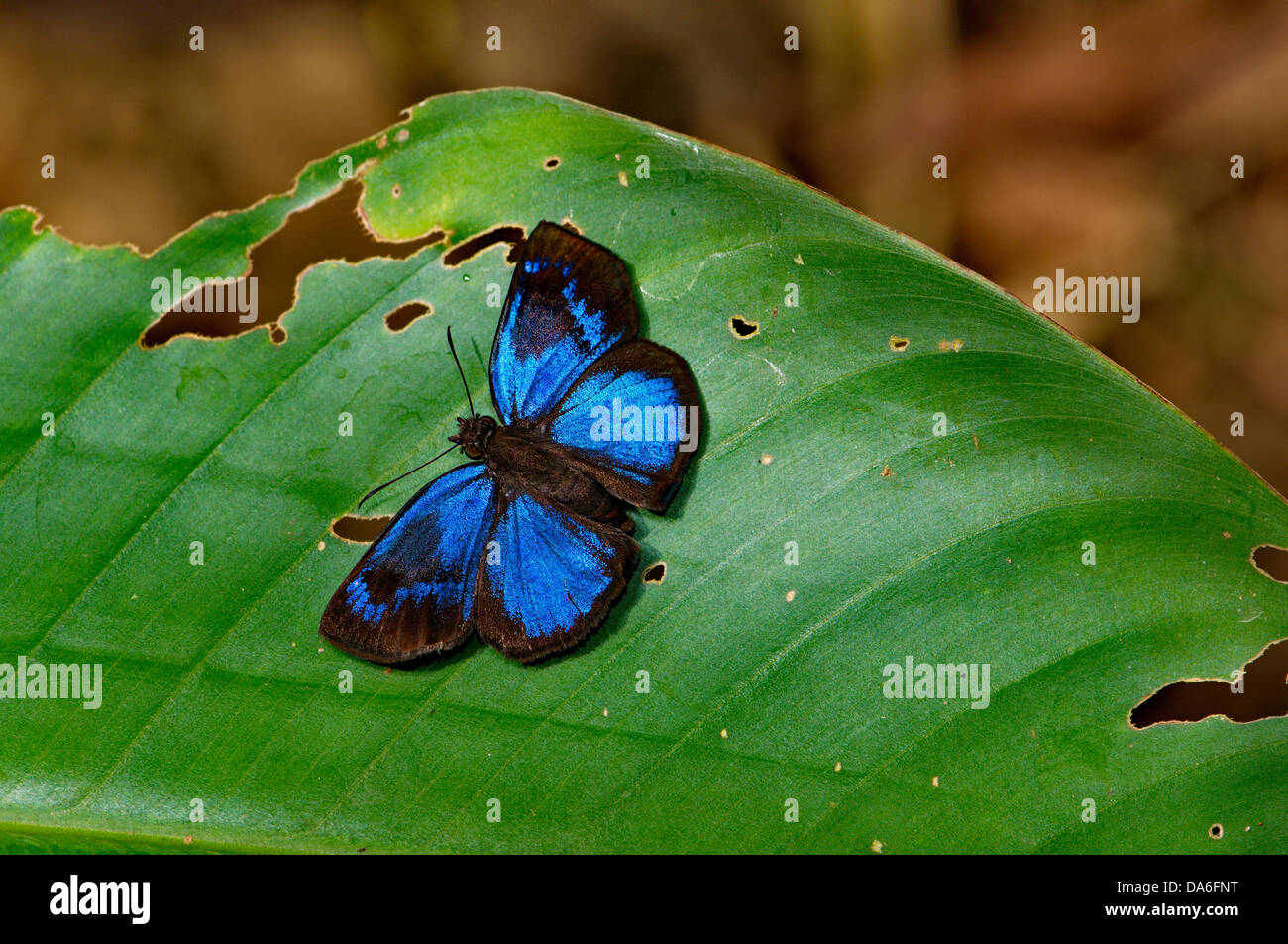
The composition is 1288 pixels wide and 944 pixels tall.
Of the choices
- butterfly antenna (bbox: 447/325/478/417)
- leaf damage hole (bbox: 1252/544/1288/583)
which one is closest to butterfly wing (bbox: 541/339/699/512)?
butterfly antenna (bbox: 447/325/478/417)

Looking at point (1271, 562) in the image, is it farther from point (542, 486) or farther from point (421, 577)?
point (421, 577)

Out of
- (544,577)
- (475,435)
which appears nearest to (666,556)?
(544,577)

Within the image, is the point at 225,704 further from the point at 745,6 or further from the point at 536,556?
the point at 745,6

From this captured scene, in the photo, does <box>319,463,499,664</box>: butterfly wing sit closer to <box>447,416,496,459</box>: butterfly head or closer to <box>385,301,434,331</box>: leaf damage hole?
<box>447,416,496,459</box>: butterfly head

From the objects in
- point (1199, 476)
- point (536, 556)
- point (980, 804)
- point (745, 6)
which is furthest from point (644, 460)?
point (745, 6)

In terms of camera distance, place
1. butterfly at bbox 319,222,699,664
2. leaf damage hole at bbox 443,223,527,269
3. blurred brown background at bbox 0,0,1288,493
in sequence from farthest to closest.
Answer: blurred brown background at bbox 0,0,1288,493 < leaf damage hole at bbox 443,223,527,269 < butterfly at bbox 319,222,699,664

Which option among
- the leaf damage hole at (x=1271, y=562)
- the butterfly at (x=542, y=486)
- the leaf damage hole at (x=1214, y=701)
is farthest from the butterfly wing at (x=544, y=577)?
the leaf damage hole at (x=1271, y=562)
